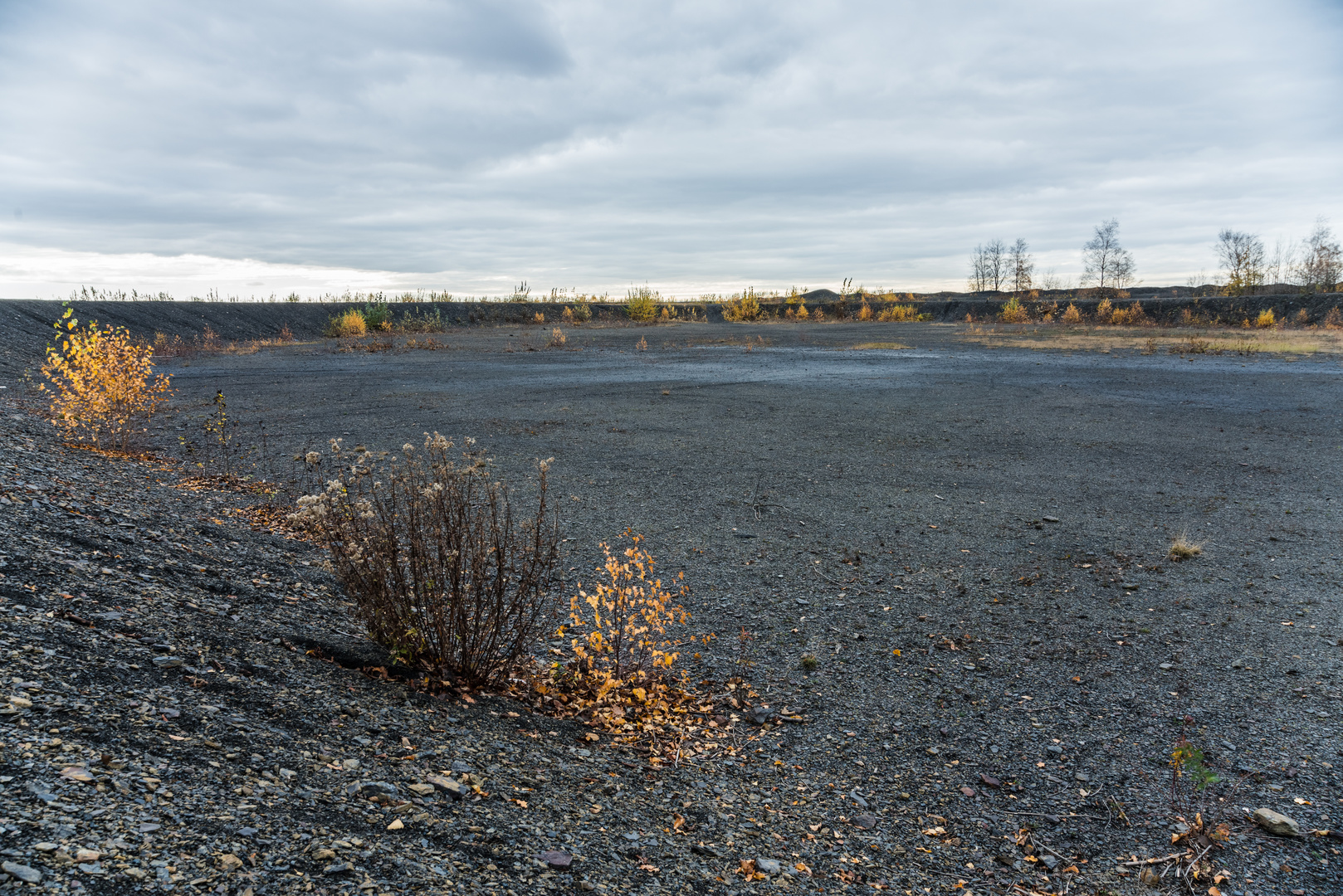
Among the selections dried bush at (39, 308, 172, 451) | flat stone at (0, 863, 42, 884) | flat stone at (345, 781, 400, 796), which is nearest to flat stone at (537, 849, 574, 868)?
flat stone at (345, 781, 400, 796)

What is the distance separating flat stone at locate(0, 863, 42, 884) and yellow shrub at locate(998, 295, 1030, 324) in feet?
142

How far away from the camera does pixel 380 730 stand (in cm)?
305

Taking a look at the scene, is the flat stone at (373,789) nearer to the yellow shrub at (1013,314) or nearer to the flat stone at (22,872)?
the flat stone at (22,872)

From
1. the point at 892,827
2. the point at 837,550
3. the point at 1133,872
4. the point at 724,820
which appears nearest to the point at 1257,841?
the point at 1133,872

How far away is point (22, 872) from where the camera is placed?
173 cm

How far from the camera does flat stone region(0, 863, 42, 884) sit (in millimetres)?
1717

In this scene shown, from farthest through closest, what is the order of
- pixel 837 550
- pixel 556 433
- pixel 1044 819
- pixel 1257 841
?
pixel 556 433 → pixel 837 550 → pixel 1044 819 → pixel 1257 841

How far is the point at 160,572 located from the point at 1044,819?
15.1 feet

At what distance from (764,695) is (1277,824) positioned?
2187 millimetres

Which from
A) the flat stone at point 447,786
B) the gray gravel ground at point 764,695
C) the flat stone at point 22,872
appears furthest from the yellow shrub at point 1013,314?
the flat stone at point 22,872

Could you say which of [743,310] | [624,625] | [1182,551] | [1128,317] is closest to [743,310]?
[743,310]

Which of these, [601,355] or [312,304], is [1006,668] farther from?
[312,304]

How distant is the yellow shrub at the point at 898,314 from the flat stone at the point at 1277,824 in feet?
143

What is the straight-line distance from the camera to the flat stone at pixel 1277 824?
2938 millimetres
